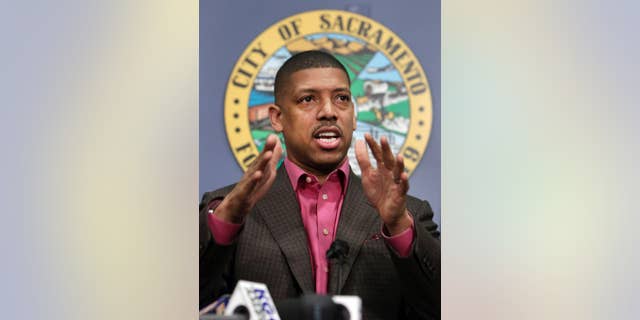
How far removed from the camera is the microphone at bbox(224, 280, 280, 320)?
10.0ft

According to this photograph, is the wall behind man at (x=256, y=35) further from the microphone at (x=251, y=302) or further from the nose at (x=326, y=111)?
the microphone at (x=251, y=302)

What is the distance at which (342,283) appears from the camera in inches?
122

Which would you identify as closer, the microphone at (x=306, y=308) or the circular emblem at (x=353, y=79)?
the microphone at (x=306, y=308)

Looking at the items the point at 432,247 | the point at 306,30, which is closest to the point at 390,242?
the point at 432,247

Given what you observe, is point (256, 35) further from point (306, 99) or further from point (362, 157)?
point (362, 157)

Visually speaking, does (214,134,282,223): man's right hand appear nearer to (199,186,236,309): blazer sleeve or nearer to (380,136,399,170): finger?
(199,186,236,309): blazer sleeve

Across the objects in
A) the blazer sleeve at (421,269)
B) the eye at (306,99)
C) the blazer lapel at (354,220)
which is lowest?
the blazer sleeve at (421,269)

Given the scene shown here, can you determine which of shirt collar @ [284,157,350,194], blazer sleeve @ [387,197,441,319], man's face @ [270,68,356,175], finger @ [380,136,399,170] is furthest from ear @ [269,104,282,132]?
blazer sleeve @ [387,197,441,319]

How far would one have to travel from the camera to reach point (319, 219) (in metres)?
3.13

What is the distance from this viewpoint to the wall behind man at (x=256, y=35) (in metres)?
3.21

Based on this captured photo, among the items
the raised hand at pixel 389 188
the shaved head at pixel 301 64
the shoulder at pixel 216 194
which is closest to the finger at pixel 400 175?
the raised hand at pixel 389 188
